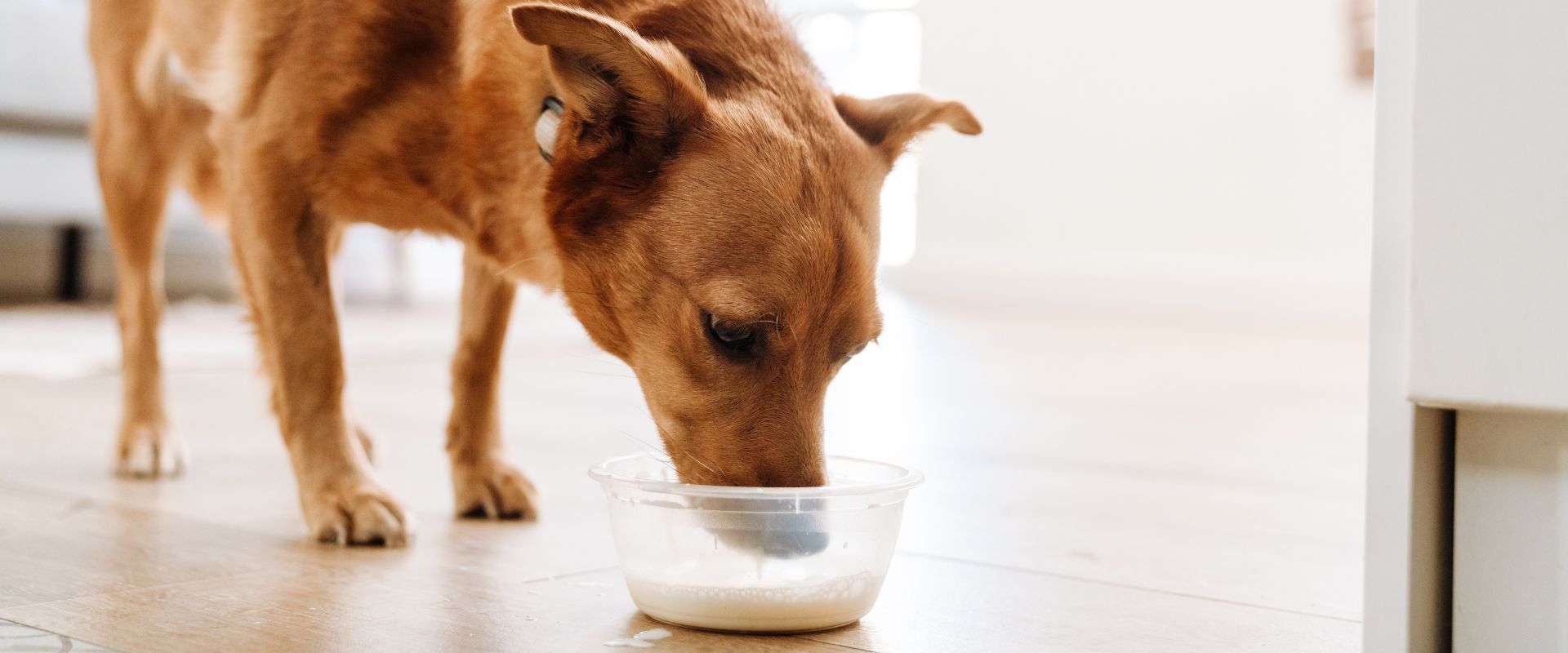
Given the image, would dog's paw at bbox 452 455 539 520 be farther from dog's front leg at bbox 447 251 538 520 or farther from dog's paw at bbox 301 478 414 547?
dog's paw at bbox 301 478 414 547

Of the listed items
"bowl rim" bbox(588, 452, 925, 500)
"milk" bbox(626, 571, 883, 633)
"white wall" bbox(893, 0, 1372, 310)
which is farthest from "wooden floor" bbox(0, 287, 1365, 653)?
"white wall" bbox(893, 0, 1372, 310)

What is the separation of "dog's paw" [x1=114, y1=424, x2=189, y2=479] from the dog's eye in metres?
1.23

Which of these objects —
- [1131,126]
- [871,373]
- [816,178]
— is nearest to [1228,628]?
[816,178]

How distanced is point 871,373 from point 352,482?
2.65 meters

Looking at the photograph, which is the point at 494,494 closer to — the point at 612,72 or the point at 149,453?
the point at 149,453

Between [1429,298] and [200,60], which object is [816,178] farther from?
[200,60]

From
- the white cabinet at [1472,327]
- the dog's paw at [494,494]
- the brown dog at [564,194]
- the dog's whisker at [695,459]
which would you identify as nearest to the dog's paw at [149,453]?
the brown dog at [564,194]

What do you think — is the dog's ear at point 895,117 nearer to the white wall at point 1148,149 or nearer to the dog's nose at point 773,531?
the dog's nose at point 773,531

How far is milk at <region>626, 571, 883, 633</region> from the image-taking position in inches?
51.6

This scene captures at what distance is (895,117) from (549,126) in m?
0.42

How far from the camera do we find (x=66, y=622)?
1.28 metres

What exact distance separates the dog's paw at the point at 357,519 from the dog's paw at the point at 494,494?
210 millimetres

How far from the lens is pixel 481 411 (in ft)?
6.85

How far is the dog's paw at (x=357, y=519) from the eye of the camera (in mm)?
1732
